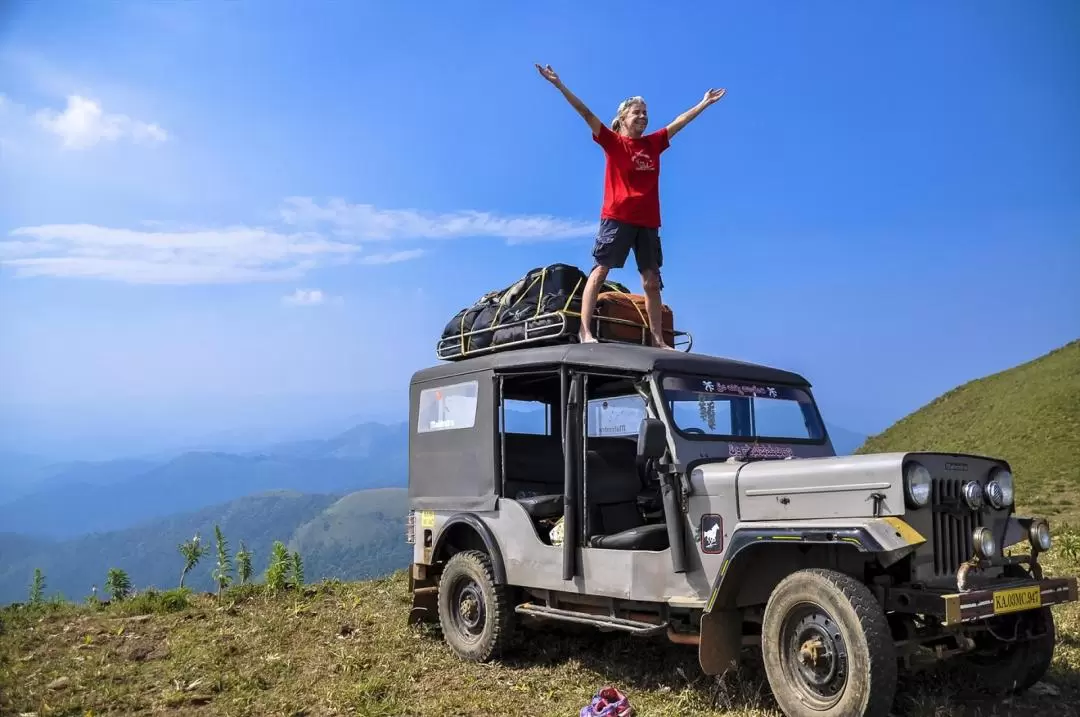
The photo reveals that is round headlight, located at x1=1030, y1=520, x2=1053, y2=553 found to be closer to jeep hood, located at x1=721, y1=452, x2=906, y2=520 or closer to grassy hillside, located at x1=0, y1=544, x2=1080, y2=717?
grassy hillside, located at x1=0, y1=544, x2=1080, y2=717

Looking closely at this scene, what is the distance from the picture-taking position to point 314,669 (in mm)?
7043

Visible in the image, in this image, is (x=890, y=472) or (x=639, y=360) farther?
(x=639, y=360)

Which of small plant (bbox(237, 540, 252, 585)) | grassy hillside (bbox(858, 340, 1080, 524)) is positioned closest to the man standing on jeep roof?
small plant (bbox(237, 540, 252, 585))

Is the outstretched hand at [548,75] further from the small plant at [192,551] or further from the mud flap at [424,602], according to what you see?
the small plant at [192,551]

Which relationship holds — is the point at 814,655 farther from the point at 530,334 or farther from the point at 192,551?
the point at 192,551

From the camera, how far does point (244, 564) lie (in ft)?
40.2

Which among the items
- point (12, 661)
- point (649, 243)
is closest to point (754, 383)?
point (649, 243)

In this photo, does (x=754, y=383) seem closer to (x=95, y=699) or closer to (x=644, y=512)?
(x=644, y=512)

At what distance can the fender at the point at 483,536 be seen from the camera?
284 inches

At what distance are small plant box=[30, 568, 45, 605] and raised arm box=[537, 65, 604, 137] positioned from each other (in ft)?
30.4

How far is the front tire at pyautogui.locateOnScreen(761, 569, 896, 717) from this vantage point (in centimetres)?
446

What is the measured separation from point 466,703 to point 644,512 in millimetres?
2170

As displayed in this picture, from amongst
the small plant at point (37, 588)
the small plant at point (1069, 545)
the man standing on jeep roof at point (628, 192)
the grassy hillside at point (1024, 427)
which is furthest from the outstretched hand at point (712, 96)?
the grassy hillside at point (1024, 427)

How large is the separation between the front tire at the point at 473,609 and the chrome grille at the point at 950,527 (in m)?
3.59
